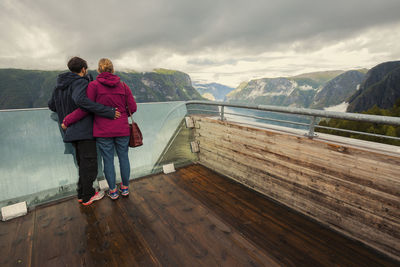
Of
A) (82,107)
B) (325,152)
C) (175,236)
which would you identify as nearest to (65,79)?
(82,107)

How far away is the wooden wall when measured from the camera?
1.83 metres

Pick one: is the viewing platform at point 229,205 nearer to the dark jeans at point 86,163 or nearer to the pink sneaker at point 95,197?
the pink sneaker at point 95,197

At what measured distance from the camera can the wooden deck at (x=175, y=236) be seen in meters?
1.83

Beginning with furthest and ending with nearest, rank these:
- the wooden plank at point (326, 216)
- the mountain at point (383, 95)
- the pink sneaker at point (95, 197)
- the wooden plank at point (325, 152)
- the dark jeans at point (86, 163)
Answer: the mountain at point (383, 95), the pink sneaker at point (95, 197), the dark jeans at point (86, 163), the wooden plank at point (326, 216), the wooden plank at point (325, 152)

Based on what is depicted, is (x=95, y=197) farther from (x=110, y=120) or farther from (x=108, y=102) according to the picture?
(x=108, y=102)

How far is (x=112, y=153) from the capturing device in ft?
8.64

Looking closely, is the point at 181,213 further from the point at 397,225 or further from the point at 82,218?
the point at 397,225

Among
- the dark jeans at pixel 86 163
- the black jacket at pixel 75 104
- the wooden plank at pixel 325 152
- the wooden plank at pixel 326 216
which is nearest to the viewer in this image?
the wooden plank at pixel 325 152

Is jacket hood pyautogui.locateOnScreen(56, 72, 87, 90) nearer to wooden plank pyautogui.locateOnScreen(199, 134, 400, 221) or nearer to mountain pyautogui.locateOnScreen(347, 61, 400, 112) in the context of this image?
wooden plank pyautogui.locateOnScreen(199, 134, 400, 221)

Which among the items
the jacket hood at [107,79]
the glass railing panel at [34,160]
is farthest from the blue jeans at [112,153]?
the jacket hood at [107,79]

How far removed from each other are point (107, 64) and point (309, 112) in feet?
8.49

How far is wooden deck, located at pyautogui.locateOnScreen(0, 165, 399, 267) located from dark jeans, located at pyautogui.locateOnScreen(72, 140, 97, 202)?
272 mm

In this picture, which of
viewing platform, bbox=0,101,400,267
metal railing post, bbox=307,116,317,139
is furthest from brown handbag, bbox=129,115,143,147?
metal railing post, bbox=307,116,317,139

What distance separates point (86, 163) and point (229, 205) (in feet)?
6.90
